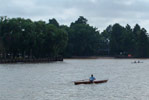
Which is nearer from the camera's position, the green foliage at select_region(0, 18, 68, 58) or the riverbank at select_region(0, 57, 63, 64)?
the riverbank at select_region(0, 57, 63, 64)

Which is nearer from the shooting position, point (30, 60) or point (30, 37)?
point (30, 37)

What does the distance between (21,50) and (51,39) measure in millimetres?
12440

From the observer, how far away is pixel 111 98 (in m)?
47.9

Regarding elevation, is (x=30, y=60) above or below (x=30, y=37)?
below

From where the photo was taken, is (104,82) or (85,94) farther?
(104,82)

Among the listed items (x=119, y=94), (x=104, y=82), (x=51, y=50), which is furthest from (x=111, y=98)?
(x=51, y=50)

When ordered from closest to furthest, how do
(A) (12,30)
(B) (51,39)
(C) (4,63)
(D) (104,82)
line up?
1. (D) (104,82)
2. (C) (4,63)
3. (A) (12,30)
4. (B) (51,39)

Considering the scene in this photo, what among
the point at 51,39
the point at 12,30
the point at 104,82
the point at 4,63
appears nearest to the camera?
the point at 104,82

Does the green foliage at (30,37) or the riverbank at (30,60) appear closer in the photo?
the riverbank at (30,60)

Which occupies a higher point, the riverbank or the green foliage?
the green foliage

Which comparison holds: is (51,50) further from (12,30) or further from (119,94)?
(119,94)

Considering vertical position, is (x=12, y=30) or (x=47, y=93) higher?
(x=12, y=30)

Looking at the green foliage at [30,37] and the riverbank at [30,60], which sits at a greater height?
the green foliage at [30,37]

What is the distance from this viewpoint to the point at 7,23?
138 metres
